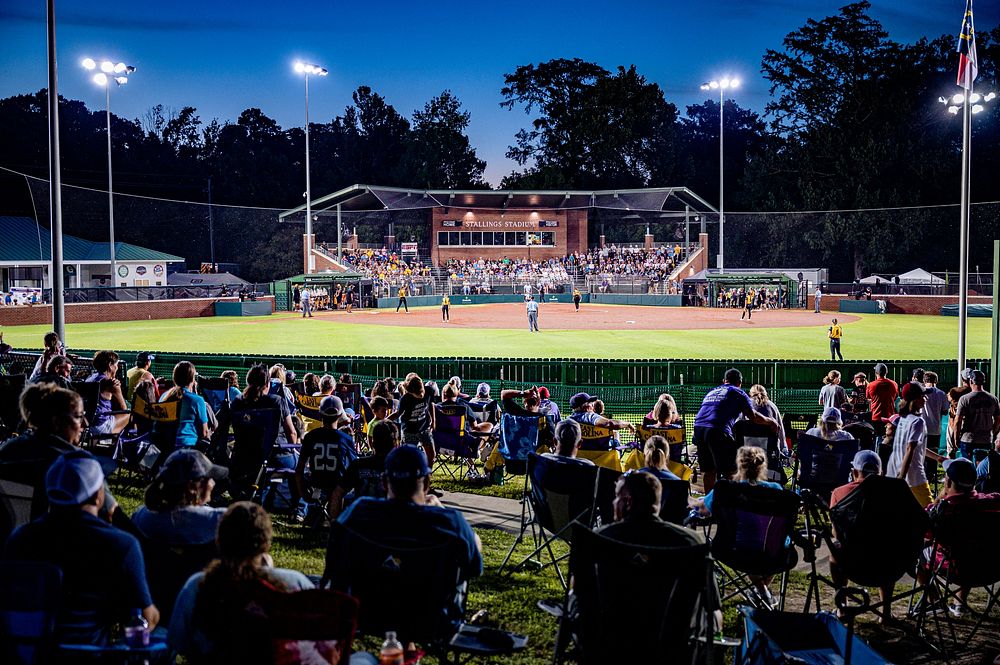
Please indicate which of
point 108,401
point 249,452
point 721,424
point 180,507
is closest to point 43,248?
point 108,401

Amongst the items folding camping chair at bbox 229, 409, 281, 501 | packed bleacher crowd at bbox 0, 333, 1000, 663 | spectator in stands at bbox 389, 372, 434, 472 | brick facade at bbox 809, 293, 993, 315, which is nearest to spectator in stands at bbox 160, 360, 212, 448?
packed bleacher crowd at bbox 0, 333, 1000, 663

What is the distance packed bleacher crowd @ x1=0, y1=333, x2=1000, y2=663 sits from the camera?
159 inches

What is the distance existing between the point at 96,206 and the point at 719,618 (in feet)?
223

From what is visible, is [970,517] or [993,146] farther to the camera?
[993,146]

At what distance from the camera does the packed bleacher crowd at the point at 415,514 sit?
159 inches

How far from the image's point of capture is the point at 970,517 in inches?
250

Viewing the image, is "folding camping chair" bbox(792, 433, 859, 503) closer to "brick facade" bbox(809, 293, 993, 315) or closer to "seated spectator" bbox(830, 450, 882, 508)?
"seated spectator" bbox(830, 450, 882, 508)

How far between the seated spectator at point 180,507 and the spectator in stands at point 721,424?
6285 mm

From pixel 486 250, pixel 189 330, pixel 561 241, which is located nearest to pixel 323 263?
pixel 486 250

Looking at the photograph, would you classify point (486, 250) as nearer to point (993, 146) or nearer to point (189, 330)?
point (189, 330)

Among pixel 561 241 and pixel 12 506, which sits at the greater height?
pixel 561 241

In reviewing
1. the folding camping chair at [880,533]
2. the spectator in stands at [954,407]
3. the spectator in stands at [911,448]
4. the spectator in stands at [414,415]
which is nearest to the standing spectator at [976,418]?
the spectator in stands at [954,407]

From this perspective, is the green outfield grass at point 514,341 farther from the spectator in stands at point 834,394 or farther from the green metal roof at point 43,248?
the green metal roof at point 43,248

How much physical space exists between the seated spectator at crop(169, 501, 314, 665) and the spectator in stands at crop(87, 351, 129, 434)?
24.0 feet
